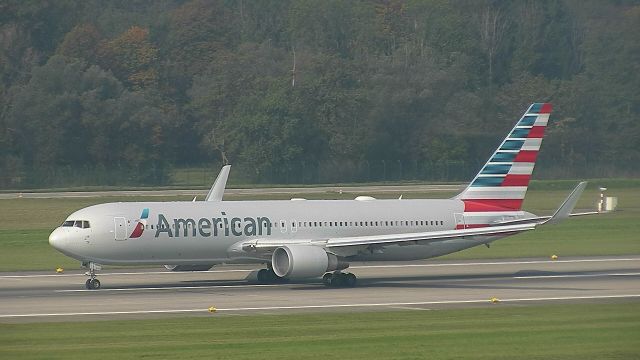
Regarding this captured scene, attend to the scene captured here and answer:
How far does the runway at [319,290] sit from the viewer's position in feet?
131

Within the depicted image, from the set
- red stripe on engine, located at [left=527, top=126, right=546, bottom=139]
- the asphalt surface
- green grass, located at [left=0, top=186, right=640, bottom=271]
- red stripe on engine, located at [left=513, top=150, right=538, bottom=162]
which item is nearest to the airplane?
red stripe on engine, located at [left=513, top=150, right=538, bottom=162]

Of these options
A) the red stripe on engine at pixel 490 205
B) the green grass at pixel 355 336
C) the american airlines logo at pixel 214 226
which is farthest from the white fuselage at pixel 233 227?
the green grass at pixel 355 336

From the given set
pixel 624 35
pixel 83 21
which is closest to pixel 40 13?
pixel 83 21

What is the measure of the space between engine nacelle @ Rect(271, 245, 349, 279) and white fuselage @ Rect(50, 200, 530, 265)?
4.39 ft

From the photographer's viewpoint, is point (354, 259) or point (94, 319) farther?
point (354, 259)

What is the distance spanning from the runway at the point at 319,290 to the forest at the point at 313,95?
48.1m

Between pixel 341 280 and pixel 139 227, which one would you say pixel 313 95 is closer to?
pixel 341 280

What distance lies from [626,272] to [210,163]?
71777 millimetres

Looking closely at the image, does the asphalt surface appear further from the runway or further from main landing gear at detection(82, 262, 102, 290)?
main landing gear at detection(82, 262, 102, 290)

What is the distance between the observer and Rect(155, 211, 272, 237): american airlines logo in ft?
155

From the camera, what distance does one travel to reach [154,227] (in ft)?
154

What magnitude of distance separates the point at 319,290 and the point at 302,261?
121 centimetres

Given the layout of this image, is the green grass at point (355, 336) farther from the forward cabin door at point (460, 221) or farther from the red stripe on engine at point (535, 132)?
the red stripe on engine at point (535, 132)

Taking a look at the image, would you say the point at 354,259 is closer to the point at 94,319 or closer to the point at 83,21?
the point at 94,319
